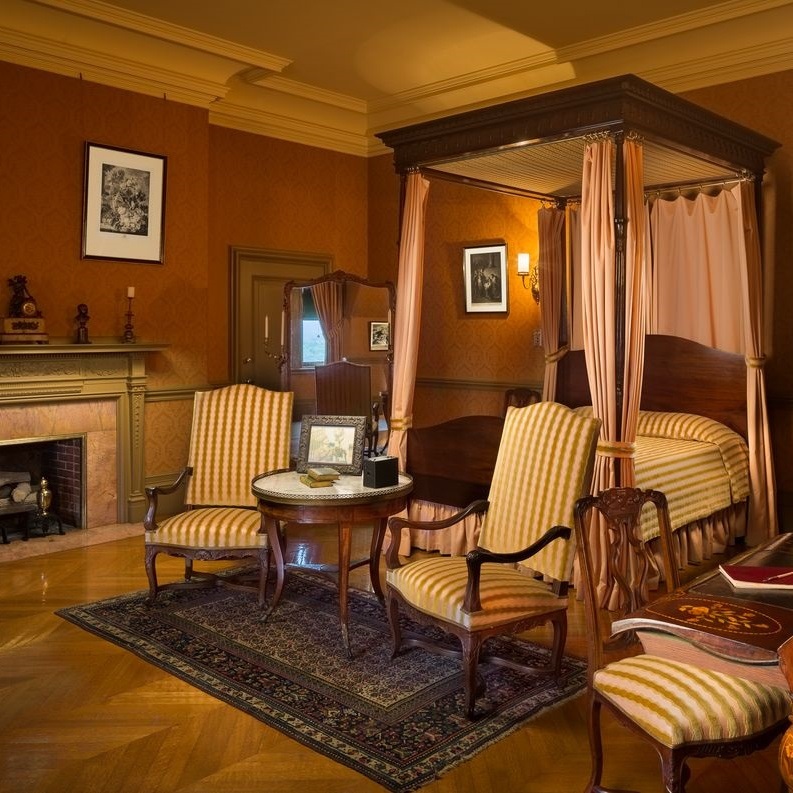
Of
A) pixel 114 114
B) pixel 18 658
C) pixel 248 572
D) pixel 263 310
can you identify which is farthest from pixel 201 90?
pixel 18 658

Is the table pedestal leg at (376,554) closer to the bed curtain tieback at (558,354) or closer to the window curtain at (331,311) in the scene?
the bed curtain tieback at (558,354)

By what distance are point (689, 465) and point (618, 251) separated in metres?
1.47

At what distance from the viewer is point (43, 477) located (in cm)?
613

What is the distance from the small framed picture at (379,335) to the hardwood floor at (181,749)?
3993 mm

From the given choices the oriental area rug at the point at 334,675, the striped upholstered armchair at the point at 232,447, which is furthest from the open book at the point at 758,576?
the striped upholstered armchair at the point at 232,447

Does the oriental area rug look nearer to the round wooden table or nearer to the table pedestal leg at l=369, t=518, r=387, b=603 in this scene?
the table pedestal leg at l=369, t=518, r=387, b=603

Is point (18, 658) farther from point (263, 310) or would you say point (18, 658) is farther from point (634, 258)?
point (263, 310)

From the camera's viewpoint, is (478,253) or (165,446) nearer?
(165,446)

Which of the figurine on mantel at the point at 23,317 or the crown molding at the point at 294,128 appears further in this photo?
the crown molding at the point at 294,128

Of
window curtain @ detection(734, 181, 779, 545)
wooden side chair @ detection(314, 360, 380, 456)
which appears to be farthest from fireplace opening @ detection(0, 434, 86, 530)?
window curtain @ detection(734, 181, 779, 545)

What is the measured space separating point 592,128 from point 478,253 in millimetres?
3146

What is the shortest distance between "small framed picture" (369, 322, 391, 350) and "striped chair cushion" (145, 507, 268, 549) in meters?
3.19

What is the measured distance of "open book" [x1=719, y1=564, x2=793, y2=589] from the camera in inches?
84.6

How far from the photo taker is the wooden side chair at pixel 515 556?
123 inches
